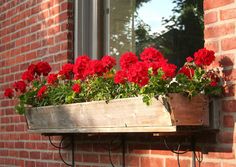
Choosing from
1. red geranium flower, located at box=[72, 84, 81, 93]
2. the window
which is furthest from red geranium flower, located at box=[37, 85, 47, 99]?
the window

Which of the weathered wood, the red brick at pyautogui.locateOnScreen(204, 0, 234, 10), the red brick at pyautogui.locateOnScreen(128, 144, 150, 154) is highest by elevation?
the red brick at pyautogui.locateOnScreen(204, 0, 234, 10)

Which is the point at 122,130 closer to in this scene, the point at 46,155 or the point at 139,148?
the point at 139,148

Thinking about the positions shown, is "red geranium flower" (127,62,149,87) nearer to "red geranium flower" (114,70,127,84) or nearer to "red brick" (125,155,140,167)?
"red geranium flower" (114,70,127,84)

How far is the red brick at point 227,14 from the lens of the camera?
8.10 ft

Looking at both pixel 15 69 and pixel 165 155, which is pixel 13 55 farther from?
pixel 165 155

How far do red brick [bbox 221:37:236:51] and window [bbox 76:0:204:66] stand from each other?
38 centimetres

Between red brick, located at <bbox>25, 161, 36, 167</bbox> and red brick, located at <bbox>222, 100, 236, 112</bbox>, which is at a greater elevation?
red brick, located at <bbox>222, 100, 236, 112</bbox>

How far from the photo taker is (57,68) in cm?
386

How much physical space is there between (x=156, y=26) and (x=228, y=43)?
34.7 inches

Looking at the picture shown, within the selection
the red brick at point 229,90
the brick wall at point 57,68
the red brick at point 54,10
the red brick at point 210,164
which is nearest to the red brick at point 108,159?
the brick wall at point 57,68

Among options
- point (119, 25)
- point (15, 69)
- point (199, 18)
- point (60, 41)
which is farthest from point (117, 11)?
point (15, 69)

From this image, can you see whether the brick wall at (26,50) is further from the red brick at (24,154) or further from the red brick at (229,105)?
the red brick at (229,105)

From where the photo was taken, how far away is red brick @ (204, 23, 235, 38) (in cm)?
248

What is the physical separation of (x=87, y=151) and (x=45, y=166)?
24.4 inches
